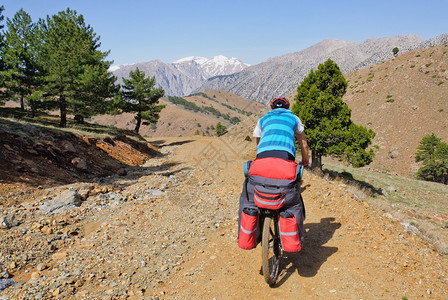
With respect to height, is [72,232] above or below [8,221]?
below

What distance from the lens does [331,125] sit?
21.6 metres

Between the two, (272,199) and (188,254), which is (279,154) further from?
(188,254)

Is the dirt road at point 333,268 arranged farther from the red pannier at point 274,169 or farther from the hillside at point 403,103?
the hillside at point 403,103

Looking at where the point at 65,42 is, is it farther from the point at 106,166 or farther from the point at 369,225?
the point at 369,225

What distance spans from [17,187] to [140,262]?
24.5 feet

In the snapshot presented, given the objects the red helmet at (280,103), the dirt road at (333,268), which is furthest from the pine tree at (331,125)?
the red helmet at (280,103)

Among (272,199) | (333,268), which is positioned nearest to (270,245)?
(272,199)

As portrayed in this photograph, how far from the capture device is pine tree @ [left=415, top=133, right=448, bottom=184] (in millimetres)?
42688

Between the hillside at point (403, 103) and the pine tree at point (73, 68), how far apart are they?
52.8 metres

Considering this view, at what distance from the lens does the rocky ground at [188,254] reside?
4.39m

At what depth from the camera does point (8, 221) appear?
7238 mm

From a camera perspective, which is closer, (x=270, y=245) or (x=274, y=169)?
(x=274, y=169)

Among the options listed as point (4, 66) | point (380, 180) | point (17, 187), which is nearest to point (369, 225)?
point (17, 187)

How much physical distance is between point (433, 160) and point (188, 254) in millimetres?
53594
